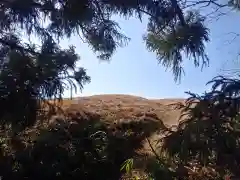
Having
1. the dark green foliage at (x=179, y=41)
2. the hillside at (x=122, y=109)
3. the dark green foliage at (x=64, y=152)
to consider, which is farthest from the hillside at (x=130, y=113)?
the dark green foliage at (x=179, y=41)

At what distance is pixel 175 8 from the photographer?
16.6 feet

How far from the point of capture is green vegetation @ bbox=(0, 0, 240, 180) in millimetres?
4191

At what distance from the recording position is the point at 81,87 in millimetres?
5988

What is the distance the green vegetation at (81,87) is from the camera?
165 inches

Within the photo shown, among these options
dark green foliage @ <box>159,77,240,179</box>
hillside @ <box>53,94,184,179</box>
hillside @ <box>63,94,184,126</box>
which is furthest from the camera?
hillside @ <box>63,94,184,126</box>

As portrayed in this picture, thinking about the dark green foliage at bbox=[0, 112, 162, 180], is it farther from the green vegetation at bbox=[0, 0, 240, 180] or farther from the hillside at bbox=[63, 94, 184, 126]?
the hillside at bbox=[63, 94, 184, 126]

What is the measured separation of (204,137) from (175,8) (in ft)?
6.06

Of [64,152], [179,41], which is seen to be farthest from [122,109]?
[179,41]

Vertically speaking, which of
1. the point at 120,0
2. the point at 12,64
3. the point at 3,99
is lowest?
the point at 3,99

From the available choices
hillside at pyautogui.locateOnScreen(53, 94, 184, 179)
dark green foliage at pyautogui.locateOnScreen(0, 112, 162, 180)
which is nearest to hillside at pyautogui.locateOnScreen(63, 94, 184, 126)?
hillside at pyautogui.locateOnScreen(53, 94, 184, 179)

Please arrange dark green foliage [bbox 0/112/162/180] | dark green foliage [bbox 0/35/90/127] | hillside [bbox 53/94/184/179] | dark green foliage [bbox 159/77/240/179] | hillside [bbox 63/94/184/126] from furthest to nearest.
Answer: hillside [bbox 63/94/184/126], hillside [bbox 53/94/184/179], dark green foliage [bbox 0/112/162/180], dark green foliage [bbox 0/35/90/127], dark green foliage [bbox 159/77/240/179]

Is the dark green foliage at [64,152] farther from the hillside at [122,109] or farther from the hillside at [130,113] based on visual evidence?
the hillside at [122,109]

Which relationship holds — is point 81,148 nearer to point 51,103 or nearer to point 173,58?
point 51,103

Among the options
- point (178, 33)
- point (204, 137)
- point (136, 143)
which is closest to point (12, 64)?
point (178, 33)
